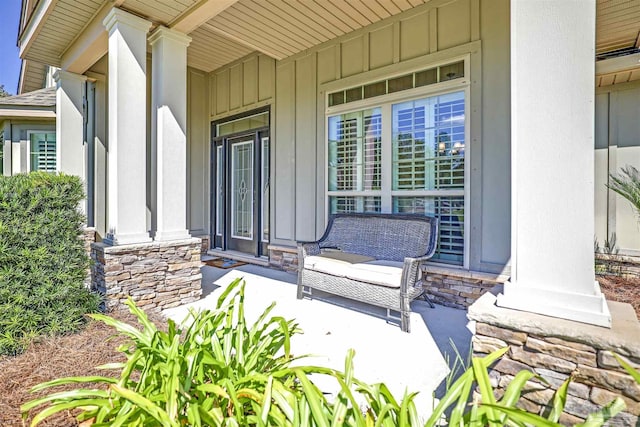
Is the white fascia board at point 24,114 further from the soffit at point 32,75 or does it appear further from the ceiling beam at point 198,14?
the ceiling beam at point 198,14

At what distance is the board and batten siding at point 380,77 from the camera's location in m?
3.39

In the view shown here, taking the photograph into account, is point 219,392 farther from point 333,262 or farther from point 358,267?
point 333,262

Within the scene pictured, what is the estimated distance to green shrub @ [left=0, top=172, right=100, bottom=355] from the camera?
2.30m

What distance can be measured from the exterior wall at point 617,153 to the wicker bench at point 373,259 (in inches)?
85.0

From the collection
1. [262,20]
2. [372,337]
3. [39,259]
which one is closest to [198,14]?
[262,20]

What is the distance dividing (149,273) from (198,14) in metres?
2.71

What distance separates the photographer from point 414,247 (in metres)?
3.61

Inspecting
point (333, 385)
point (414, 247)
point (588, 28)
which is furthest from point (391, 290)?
point (588, 28)

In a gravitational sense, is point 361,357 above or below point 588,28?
below

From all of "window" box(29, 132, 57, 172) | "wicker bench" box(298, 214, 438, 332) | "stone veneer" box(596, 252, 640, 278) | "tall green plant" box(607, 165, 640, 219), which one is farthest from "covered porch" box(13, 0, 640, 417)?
"window" box(29, 132, 57, 172)

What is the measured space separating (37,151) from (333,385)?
756 centimetres

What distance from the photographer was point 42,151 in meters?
6.57

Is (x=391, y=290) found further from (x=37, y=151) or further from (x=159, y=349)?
(x=37, y=151)

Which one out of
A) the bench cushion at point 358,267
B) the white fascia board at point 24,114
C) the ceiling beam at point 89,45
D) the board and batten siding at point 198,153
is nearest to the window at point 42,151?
the white fascia board at point 24,114
